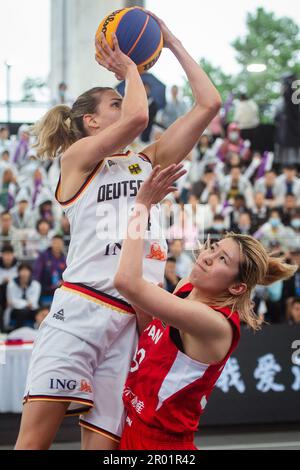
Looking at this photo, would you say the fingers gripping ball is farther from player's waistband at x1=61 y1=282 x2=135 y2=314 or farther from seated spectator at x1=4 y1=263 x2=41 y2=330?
seated spectator at x1=4 y1=263 x2=41 y2=330

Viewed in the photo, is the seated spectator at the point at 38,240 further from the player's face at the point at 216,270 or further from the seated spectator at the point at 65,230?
the player's face at the point at 216,270

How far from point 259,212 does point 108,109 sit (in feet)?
26.5

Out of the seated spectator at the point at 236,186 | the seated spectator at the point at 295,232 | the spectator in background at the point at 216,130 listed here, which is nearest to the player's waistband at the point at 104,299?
the seated spectator at the point at 295,232

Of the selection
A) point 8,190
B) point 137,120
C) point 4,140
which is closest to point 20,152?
point 4,140


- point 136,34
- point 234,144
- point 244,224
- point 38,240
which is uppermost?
point 136,34

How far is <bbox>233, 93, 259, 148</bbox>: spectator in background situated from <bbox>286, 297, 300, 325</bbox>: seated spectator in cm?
528

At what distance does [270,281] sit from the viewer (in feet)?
11.0

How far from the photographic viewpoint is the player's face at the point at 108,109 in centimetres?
356

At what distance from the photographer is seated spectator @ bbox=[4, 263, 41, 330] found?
9047mm

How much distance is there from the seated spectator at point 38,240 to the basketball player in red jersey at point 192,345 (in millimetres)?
6997

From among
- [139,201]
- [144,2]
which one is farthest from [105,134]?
[144,2]

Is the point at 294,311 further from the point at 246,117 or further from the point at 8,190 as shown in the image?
the point at 246,117

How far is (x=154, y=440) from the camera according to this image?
315 cm
